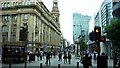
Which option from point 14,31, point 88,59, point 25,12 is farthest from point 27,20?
point 88,59

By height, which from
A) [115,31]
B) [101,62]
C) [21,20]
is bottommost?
[101,62]

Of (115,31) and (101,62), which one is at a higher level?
(115,31)

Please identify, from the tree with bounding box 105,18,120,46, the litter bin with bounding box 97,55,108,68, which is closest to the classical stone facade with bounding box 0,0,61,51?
the tree with bounding box 105,18,120,46

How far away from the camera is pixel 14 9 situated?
9081 cm

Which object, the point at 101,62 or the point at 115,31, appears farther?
the point at 115,31

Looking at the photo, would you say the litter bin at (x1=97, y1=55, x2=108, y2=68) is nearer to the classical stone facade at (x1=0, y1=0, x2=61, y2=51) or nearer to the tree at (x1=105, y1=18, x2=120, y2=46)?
the tree at (x1=105, y1=18, x2=120, y2=46)

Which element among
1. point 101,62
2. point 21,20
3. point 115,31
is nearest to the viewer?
point 101,62

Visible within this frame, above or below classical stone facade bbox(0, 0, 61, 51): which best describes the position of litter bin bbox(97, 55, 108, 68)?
below

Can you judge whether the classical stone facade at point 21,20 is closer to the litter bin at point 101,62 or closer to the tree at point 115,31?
the tree at point 115,31

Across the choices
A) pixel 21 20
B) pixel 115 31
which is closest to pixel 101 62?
pixel 115 31

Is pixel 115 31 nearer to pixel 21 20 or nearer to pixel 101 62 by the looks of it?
pixel 101 62

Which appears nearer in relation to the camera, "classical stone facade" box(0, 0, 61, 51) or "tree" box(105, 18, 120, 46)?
"tree" box(105, 18, 120, 46)

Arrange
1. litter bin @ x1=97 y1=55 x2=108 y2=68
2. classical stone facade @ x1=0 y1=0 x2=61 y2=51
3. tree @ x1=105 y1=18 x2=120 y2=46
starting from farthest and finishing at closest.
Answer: classical stone facade @ x1=0 y1=0 x2=61 y2=51 < tree @ x1=105 y1=18 x2=120 y2=46 < litter bin @ x1=97 y1=55 x2=108 y2=68

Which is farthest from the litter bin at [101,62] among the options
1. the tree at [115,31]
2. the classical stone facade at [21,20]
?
the classical stone facade at [21,20]
